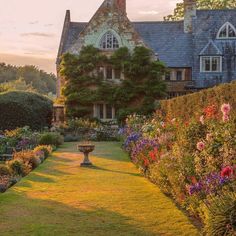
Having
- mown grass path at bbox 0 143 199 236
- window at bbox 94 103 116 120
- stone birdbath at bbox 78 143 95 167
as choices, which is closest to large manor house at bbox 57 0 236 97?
window at bbox 94 103 116 120

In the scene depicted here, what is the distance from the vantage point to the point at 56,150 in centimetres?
2441

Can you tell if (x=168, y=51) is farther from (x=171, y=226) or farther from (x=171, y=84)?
(x=171, y=226)

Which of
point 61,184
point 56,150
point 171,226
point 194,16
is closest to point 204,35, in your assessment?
point 194,16

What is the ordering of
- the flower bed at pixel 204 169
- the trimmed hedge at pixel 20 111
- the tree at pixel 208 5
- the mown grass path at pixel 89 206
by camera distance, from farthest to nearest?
the tree at pixel 208 5, the trimmed hedge at pixel 20 111, the mown grass path at pixel 89 206, the flower bed at pixel 204 169

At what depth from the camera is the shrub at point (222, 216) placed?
740 centimetres

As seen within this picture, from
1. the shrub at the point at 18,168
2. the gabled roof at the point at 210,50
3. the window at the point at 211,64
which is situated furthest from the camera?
the window at the point at 211,64

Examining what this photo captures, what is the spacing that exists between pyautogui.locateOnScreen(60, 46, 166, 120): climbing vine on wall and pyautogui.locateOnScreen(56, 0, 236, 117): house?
36.6 inches

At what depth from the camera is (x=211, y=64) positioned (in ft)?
141

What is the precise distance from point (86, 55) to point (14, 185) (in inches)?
1022

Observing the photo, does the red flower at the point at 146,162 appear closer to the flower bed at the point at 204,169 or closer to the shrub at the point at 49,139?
the flower bed at the point at 204,169

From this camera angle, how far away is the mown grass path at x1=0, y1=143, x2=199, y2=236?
8.95 m

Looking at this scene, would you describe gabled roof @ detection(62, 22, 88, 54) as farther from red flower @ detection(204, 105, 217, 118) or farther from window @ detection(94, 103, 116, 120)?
red flower @ detection(204, 105, 217, 118)

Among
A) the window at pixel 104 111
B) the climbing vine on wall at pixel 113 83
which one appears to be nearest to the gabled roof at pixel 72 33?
the climbing vine on wall at pixel 113 83

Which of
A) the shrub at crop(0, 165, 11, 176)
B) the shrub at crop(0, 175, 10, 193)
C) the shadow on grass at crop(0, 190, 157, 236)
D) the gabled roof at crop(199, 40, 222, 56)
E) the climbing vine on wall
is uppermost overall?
the gabled roof at crop(199, 40, 222, 56)
